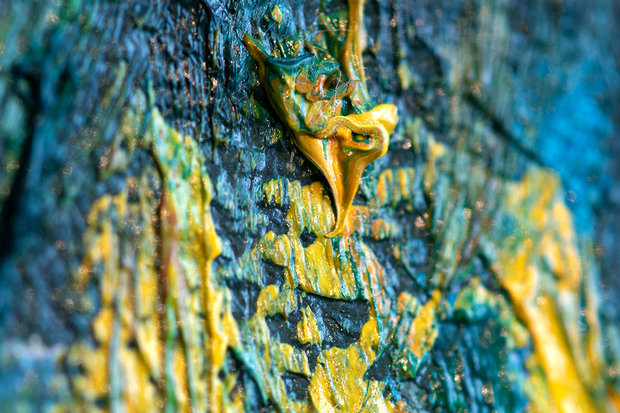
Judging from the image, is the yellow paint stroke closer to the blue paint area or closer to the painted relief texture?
the painted relief texture

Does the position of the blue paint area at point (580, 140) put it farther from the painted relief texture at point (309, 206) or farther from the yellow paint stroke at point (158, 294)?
the yellow paint stroke at point (158, 294)

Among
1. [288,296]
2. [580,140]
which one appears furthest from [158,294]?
[580,140]

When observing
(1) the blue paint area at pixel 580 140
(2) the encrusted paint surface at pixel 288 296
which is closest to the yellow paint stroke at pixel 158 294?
(2) the encrusted paint surface at pixel 288 296

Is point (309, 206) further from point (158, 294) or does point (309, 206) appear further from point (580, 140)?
point (580, 140)

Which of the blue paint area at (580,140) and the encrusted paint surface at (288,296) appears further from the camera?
the blue paint area at (580,140)

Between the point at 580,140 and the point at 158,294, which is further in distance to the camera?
the point at 580,140

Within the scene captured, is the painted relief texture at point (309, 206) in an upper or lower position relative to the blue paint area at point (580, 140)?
lower

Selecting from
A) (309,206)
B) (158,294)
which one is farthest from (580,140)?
(158,294)

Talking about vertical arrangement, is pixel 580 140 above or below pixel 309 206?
above

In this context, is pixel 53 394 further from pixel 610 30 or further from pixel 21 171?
pixel 610 30
